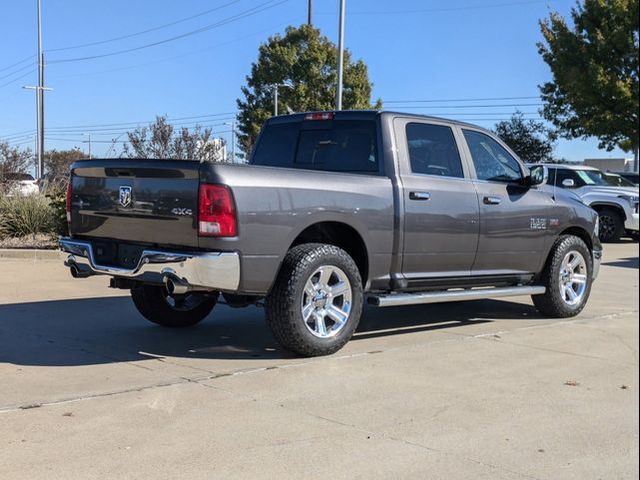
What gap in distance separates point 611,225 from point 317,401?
14.2 m

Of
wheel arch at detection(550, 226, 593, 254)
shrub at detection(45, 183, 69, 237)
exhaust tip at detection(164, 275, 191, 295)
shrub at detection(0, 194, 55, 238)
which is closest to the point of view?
exhaust tip at detection(164, 275, 191, 295)

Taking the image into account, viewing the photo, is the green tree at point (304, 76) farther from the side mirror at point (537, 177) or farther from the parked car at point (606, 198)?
the side mirror at point (537, 177)

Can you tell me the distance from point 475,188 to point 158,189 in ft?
10.1

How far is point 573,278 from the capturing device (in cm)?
777

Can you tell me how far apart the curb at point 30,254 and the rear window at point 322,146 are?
550 cm

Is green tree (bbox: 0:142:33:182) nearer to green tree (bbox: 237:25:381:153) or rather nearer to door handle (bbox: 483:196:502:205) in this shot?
door handle (bbox: 483:196:502:205)

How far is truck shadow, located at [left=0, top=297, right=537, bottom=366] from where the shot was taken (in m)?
5.80

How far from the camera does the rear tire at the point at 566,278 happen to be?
750 cm

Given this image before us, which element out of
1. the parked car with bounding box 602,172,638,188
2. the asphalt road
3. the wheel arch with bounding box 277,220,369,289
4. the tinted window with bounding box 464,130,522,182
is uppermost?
the parked car with bounding box 602,172,638,188

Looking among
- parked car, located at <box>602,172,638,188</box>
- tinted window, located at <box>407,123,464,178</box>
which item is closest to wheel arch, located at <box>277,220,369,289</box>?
tinted window, located at <box>407,123,464,178</box>

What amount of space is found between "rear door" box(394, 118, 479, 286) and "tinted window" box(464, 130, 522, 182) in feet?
0.81

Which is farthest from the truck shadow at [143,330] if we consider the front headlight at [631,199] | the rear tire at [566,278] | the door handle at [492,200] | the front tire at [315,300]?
the front headlight at [631,199]

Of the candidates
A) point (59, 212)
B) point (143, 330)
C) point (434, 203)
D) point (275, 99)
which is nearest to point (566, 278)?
point (434, 203)

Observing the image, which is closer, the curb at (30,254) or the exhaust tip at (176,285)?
the exhaust tip at (176,285)
